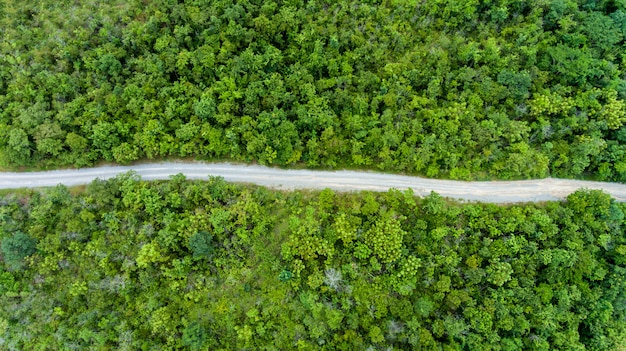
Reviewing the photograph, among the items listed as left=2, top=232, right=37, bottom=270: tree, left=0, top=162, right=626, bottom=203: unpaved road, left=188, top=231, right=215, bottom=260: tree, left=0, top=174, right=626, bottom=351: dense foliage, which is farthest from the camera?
left=0, top=162, right=626, bottom=203: unpaved road

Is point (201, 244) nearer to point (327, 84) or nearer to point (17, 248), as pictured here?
point (17, 248)

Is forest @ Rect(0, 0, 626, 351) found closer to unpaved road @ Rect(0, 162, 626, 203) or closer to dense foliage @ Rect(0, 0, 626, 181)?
dense foliage @ Rect(0, 0, 626, 181)

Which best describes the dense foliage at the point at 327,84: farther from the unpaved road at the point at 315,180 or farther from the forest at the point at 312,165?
the unpaved road at the point at 315,180

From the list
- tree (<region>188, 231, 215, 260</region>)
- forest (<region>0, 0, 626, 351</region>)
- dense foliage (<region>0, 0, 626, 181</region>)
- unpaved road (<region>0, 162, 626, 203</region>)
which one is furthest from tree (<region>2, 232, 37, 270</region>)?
tree (<region>188, 231, 215, 260</region>)

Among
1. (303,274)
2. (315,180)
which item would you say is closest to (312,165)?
(315,180)

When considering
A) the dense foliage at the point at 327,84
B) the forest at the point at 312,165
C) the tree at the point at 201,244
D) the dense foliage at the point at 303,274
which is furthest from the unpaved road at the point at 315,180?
the tree at the point at 201,244
